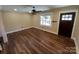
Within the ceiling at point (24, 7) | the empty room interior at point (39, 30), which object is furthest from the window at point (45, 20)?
the ceiling at point (24, 7)

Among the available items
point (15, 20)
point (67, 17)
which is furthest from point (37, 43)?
point (67, 17)

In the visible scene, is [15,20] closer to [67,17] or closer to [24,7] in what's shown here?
[24,7]

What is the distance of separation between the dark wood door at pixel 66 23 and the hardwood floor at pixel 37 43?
81 mm

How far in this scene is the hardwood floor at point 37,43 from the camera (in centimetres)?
118

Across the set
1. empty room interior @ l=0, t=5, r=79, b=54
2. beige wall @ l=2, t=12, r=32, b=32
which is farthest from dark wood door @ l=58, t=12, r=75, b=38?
beige wall @ l=2, t=12, r=32, b=32

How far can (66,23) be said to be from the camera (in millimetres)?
1186

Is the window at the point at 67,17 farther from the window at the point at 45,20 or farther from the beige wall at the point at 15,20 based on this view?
the beige wall at the point at 15,20

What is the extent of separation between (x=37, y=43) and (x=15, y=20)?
48 cm

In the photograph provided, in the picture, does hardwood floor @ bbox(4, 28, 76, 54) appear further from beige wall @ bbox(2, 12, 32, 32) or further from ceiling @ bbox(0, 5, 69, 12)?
ceiling @ bbox(0, 5, 69, 12)

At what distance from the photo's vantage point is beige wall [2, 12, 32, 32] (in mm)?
1146
